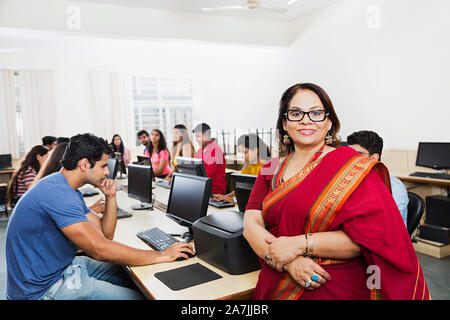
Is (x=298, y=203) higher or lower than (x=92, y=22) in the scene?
lower

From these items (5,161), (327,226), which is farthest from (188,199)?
(5,161)

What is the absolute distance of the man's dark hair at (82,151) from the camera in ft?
6.07

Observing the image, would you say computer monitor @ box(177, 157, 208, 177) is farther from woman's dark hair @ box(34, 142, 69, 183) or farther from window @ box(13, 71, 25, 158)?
window @ box(13, 71, 25, 158)

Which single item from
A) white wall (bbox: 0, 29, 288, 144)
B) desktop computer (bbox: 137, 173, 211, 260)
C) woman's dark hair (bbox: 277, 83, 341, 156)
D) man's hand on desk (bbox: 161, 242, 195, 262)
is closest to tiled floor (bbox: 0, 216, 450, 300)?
desktop computer (bbox: 137, 173, 211, 260)

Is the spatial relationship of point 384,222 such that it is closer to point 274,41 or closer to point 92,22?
point 92,22

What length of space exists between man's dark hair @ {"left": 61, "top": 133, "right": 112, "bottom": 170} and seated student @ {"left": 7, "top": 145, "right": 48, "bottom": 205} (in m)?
2.77

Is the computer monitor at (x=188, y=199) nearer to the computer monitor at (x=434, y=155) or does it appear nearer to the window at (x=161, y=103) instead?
the computer monitor at (x=434, y=155)

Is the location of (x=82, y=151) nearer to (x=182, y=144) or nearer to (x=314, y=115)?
(x=314, y=115)

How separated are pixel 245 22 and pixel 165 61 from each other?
2938 millimetres

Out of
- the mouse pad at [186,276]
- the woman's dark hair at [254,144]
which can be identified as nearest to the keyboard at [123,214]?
the mouse pad at [186,276]

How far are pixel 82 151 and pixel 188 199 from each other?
0.68 m

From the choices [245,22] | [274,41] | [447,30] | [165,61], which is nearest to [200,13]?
[245,22]

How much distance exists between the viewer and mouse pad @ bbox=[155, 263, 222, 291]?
5.24ft

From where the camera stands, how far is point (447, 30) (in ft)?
14.2
